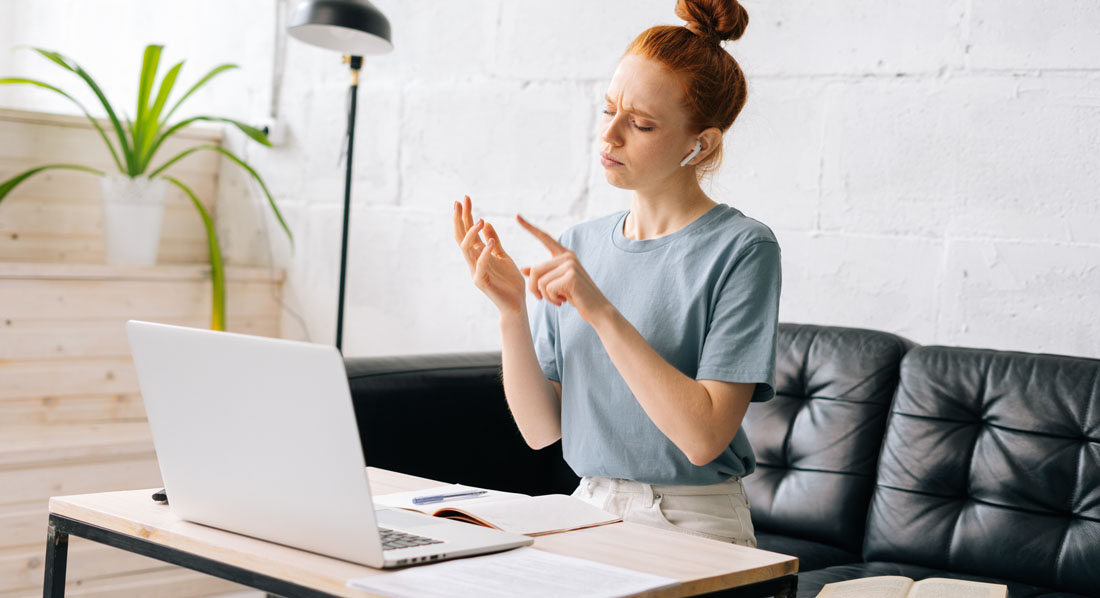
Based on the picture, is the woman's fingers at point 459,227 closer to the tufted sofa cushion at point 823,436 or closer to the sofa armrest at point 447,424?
the sofa armrest at point 447,424

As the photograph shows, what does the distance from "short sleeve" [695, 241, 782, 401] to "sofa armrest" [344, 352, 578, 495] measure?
0.90 meters

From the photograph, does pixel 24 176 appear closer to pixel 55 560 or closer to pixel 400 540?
pixel 55 560

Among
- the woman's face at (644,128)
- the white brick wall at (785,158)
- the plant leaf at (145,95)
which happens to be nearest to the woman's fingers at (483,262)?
the woman's face at (644,128)

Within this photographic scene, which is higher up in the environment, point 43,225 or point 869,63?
point 869,63

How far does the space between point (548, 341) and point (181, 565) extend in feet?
2.36

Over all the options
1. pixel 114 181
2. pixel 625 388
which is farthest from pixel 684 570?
pixel 114 181

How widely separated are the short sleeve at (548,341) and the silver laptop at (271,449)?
529mm

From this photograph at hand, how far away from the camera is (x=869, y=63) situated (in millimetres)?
2490

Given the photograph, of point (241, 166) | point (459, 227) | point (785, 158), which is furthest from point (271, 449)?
point (241, 166)

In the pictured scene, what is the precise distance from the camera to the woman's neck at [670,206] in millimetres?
1579

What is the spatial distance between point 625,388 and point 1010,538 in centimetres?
88

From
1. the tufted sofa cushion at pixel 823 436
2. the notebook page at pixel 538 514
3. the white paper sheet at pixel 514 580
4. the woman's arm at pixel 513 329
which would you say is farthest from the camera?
the tufted sofa cushion at pixel 823 436

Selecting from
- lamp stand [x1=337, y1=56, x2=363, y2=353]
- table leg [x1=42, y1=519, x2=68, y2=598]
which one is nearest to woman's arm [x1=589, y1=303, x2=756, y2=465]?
table leg [x1=42, y1=519, x2=68, y2=598]

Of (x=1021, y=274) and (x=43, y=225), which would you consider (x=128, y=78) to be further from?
(x=1021, y=274)
